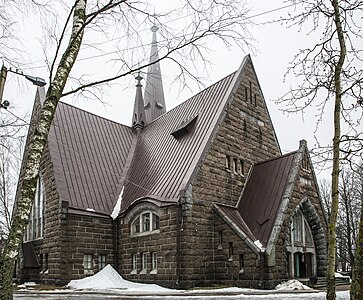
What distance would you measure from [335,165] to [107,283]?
531 inches

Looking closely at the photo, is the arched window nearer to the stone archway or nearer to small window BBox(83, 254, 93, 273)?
small window BBox(83, 254, 93, 273)

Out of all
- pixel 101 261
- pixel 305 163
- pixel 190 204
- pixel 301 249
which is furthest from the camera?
pixel 101 261

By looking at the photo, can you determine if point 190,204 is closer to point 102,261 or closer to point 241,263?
point 241,263

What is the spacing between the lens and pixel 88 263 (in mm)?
20359

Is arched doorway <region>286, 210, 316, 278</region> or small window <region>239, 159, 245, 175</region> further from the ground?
small window <region>239, 159, 245, 175</region>

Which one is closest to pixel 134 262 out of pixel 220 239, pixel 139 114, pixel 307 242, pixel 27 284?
pixel 220 239

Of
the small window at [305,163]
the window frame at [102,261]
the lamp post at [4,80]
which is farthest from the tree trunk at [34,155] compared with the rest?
the window frame at [102,261]

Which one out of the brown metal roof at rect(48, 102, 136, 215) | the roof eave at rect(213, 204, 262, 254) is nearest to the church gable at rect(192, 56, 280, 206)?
the roof eave at rect(213, 204, 262, 254)

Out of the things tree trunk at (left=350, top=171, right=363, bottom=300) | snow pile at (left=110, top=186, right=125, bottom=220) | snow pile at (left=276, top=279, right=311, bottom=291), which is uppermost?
snow pile at (left=110, top=186, right=125, bottom=220)

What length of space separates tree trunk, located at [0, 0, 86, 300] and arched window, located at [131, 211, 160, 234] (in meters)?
12.1

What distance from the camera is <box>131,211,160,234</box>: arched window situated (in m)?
18.9

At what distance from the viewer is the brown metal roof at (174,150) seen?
19.3 m

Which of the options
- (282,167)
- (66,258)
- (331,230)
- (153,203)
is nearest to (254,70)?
(282,167)

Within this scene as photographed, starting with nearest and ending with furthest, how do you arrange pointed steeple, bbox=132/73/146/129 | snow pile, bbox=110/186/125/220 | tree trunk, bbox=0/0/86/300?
tree trunk, bbox=0/0/86/300 < snow pile, bbox=110/186/125/220 < pointed steeple, bbox=132/73/146/129
